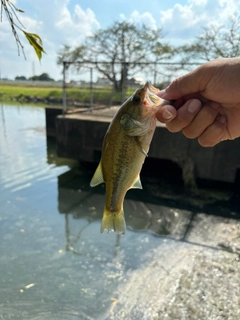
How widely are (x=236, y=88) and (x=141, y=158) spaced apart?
2.77ft

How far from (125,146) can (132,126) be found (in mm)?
167

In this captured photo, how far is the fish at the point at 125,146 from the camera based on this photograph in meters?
1.81

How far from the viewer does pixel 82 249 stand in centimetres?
503

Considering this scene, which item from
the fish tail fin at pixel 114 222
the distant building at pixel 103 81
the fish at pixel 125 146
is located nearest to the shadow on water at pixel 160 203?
the fish tail fin at pixel 114 222

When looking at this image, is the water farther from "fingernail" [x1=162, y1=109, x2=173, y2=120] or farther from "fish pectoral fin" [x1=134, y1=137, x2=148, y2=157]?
"fingernail" [x1=162, y1=109, x2=173, y2=120]

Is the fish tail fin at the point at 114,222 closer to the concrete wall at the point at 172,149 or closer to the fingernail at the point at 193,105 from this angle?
the fingernail at the point at 193,105

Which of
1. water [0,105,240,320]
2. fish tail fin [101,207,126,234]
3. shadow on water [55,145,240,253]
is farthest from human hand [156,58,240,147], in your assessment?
shadow on water [55,145,240,253]

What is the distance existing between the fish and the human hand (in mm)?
155

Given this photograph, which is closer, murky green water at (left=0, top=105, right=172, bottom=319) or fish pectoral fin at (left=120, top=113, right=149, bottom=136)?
fish pectoral fin at (left=120, top=113, right=149, bottom=136)

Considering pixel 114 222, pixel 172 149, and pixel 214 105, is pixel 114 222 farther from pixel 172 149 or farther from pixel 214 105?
pixel 172 149

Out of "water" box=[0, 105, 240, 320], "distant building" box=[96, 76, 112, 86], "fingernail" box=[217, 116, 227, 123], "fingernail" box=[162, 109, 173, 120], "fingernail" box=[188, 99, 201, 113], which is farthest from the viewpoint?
"distant building" box=[96, 76, 112, 86]

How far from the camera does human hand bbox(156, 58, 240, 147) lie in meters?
1.99

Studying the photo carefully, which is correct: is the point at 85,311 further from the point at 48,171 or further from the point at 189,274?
the point at 48,171

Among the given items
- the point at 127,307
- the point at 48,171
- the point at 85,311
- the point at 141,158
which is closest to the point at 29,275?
the point at 85,311
